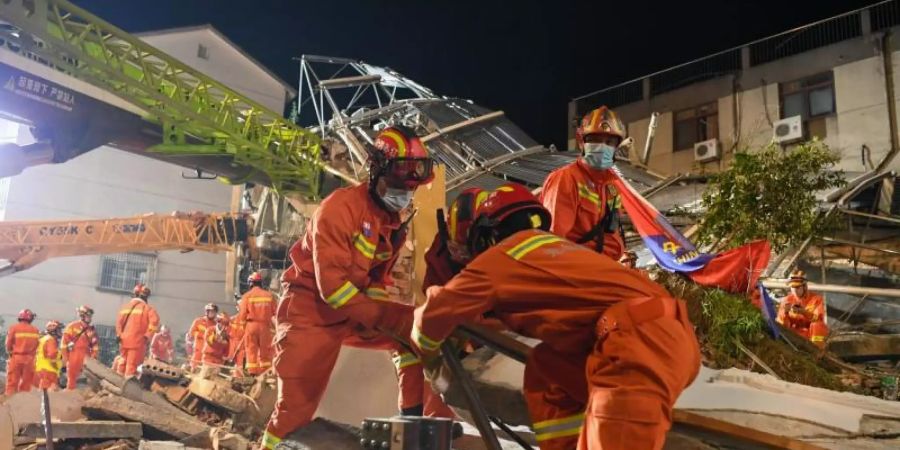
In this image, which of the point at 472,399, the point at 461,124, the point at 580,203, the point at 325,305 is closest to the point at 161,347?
the point at 461,124

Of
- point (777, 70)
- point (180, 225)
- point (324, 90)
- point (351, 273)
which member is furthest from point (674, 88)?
point (351, 273)

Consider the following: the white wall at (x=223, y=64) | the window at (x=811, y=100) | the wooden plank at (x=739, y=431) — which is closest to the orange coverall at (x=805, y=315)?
the wooden plank at (x=739, y=431)

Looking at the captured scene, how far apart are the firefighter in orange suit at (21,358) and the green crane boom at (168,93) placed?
433 cm

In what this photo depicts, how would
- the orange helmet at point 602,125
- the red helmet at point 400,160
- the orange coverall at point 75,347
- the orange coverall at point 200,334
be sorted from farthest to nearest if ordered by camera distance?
the orange coverall at point 200,334 < the orange coverall at point 75,347 < the orange helmet at point 602,125 < the red helmet at point 400,160

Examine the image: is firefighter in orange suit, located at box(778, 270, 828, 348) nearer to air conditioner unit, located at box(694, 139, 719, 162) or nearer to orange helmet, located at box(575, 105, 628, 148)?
orange helmet, located at box(575, 105, 628, 148)

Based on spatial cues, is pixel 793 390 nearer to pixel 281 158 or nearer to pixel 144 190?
pixel 281 158

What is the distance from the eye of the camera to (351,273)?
4.04 metres

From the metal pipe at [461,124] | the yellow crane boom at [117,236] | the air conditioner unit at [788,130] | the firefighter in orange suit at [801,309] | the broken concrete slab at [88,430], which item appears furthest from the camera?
the air conditioner unit at [788,130]

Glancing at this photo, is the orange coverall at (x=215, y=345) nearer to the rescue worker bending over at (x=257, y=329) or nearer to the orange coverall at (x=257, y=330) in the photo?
the rescue worker bending over at (x=257, y=329)

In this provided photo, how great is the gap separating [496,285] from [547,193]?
2.12 metres

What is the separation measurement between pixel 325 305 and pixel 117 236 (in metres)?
8.61

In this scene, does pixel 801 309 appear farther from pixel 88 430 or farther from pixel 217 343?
pixel 217 343

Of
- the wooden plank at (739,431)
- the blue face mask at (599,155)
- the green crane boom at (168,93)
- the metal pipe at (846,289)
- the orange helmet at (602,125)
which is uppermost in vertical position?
the green crane boom at (168,93)

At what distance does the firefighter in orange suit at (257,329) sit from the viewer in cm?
1090
